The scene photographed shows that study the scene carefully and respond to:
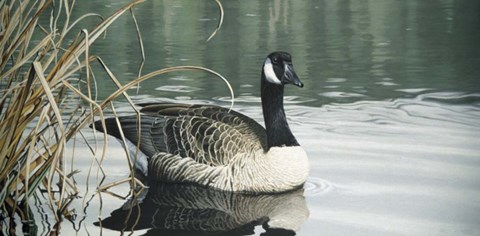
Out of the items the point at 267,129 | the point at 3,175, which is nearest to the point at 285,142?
the point at 267,129

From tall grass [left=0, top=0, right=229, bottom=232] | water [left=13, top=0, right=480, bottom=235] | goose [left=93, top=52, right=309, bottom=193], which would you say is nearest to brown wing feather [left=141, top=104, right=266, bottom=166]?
goose [left=93, top=52, right=309, bottom=193]

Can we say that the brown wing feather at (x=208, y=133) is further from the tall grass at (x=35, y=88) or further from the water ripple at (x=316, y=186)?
the tall grass at (x=35, y=88)

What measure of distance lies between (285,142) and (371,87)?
305 centimetres

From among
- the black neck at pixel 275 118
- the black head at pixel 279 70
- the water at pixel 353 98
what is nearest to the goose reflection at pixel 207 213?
the water at pixel 353 98

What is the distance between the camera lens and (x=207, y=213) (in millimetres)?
5086

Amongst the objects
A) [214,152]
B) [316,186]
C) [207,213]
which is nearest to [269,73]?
[214,152]

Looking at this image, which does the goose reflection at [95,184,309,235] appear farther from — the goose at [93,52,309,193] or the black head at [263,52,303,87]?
the black head at [263,52,303,87]

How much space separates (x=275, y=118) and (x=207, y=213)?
1005mm

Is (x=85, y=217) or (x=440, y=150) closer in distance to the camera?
(x=85, y=217)

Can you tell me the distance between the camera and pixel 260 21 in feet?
38.3

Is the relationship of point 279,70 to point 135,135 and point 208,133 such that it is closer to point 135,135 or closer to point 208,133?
point 208,133

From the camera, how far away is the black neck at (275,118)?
5.69m

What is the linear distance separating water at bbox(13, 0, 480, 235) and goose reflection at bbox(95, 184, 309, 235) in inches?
1.1

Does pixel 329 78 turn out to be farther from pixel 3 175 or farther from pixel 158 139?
pixel 3 175
